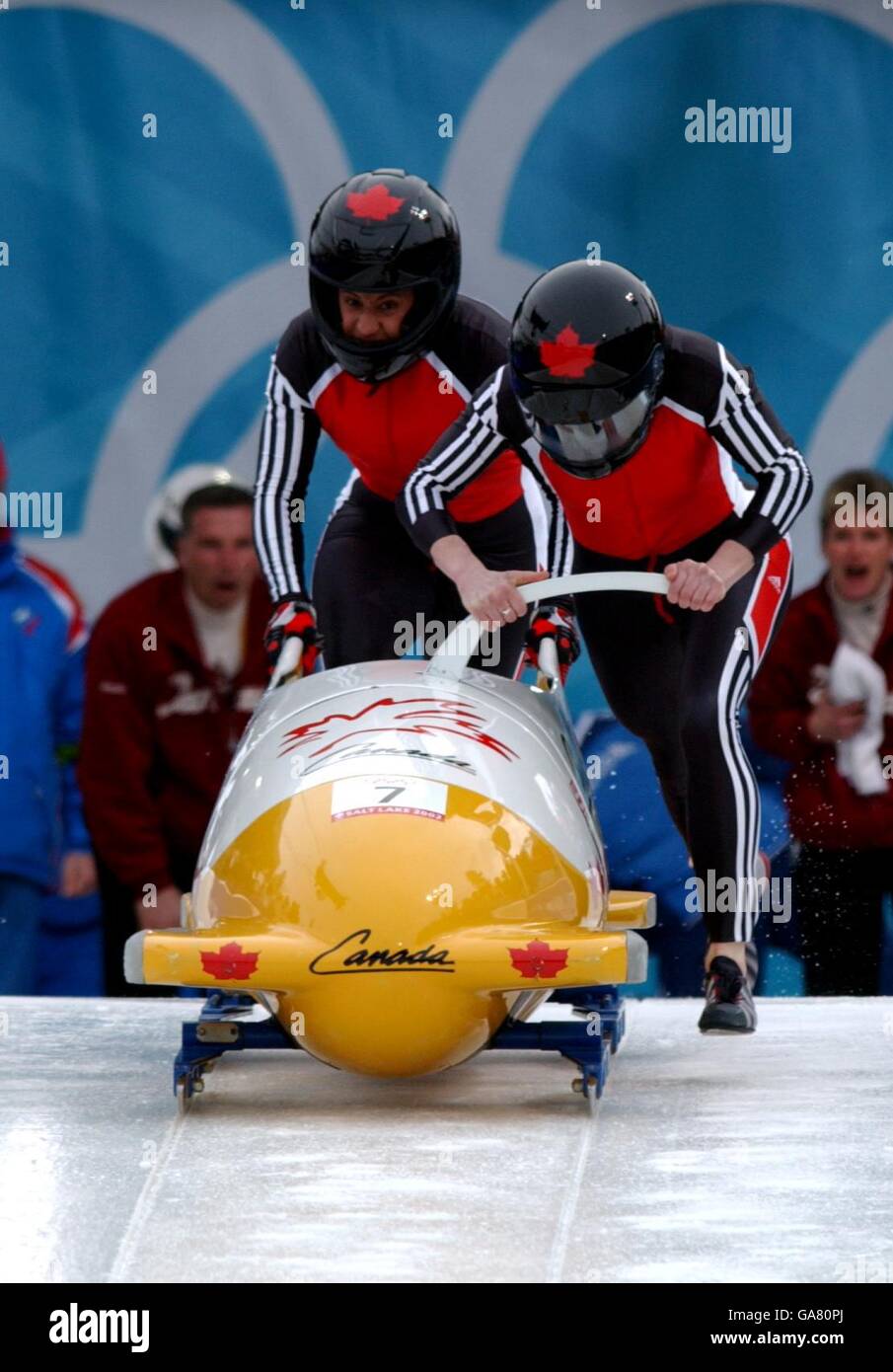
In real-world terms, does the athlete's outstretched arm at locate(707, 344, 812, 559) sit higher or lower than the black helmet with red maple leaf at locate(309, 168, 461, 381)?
lower

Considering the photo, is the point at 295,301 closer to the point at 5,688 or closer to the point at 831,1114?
the point at 5,688

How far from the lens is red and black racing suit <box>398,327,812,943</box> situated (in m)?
3.85

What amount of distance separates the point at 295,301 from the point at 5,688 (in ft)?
4.16

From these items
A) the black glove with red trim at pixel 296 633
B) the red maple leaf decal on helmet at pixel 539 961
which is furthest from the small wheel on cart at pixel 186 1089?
the black glove with red trim at pixel 296 633

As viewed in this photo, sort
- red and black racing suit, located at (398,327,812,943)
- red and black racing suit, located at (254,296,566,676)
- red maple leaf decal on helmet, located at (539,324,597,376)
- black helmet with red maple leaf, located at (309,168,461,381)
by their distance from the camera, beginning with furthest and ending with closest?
red and black racing suit, located at (254,296,566,676) < black helmet with red maple leaf, located at (309,168,461,381) < red and black racing suit, located at (398,327,812,943) < red maple leaf decal on helmet, located at (539,324,597,376)

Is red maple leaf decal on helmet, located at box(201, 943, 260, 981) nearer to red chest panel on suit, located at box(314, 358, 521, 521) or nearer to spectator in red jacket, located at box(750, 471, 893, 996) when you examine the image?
red chest panel on suit, located at box(314, 358, 521, 521)

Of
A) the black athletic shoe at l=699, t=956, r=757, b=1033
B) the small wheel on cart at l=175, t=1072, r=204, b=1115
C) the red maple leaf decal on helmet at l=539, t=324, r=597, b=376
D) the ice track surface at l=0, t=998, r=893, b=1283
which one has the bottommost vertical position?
the ice track surface at l=0, t=998, r=893, b=1283

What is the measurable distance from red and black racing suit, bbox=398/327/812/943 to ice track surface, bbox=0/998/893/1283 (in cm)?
43

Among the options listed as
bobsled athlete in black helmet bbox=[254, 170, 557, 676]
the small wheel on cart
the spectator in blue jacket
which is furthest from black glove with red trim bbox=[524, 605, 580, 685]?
the spectator in blue jacket

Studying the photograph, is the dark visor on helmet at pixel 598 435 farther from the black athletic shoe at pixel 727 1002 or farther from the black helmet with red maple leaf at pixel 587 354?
the black athletic shoe at pixel 727 1002

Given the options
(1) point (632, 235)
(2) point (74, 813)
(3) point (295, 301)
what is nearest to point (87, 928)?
(2) point (74, 813)

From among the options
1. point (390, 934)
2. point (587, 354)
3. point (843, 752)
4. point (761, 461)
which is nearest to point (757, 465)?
point (761, 461)

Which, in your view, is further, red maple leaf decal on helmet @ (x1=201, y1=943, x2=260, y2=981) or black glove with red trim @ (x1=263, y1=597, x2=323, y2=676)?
black glove with red trim @ (x1=263, y1=597, x2=323, y2=676)

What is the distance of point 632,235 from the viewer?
5.59 meters
